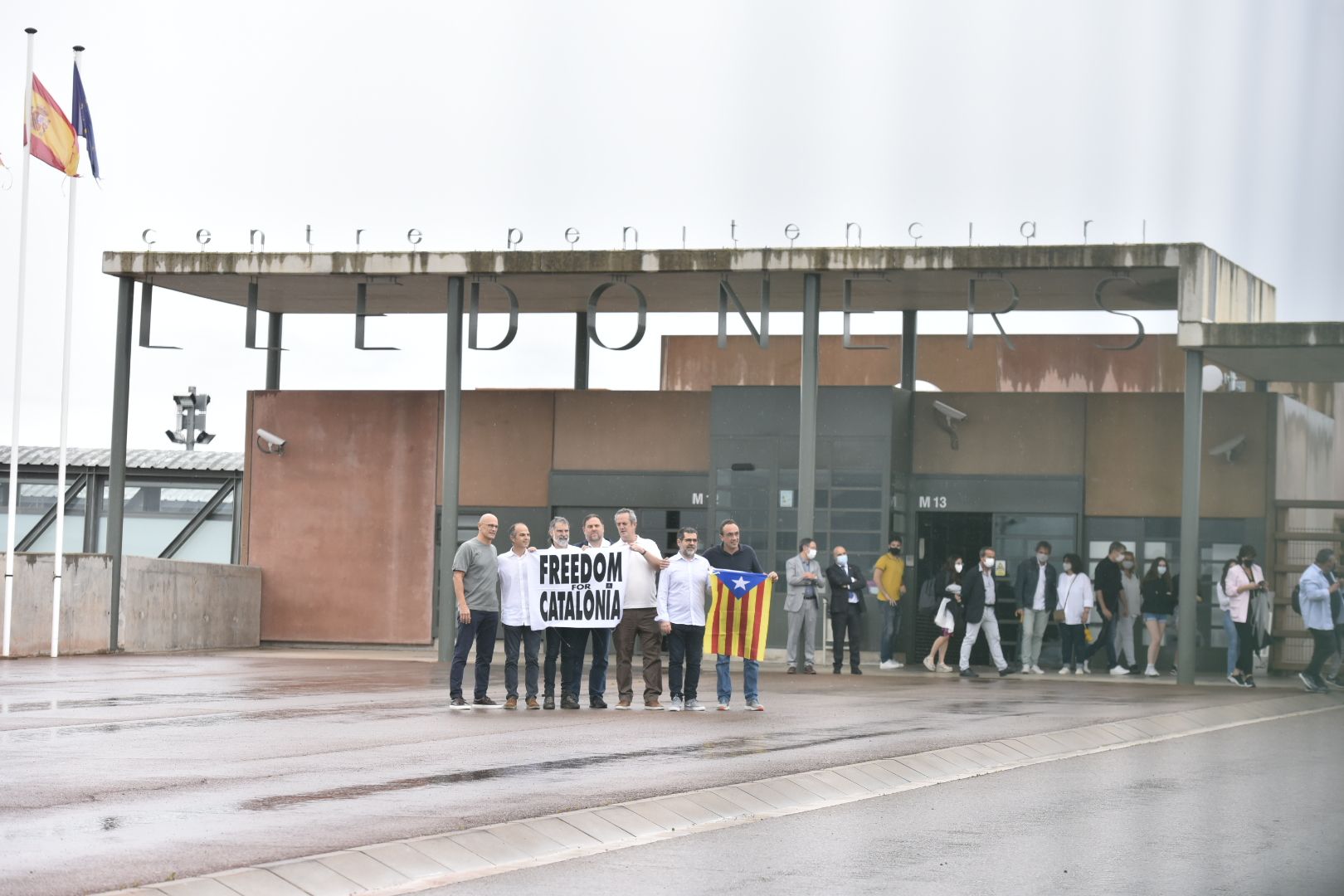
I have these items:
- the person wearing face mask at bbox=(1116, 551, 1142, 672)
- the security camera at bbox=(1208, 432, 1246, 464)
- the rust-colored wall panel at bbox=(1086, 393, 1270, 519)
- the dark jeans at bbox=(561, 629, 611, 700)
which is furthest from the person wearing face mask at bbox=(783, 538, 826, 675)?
the dark jeans at bbox=(561, 629, 611, 700)

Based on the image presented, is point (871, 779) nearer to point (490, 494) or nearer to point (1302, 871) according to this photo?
point (1302, 871)

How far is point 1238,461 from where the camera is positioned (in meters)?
30.0

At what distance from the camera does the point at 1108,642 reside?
28.7 m

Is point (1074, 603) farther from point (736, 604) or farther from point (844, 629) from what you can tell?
point (736, 604)

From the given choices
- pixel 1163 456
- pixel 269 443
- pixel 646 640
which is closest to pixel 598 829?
pixel 646 640

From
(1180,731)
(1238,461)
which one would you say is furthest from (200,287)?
(1180,731)

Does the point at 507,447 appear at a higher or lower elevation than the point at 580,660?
higher

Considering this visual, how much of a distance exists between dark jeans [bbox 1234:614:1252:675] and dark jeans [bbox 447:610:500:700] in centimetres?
1218

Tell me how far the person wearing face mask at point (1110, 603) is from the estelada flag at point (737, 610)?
404 inches

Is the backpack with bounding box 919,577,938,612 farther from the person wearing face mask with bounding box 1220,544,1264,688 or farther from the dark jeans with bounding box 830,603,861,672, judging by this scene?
the person wearing face mask with bounding box 1220,544,1264,688

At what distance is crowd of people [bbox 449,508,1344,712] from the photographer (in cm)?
1884

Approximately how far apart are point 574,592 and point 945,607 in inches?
414

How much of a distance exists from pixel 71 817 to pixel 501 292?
2299cm

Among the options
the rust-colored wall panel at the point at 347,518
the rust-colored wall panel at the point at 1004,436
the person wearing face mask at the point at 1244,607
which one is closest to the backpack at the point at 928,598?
the rust-colored wall panel at the point at 1004,436
